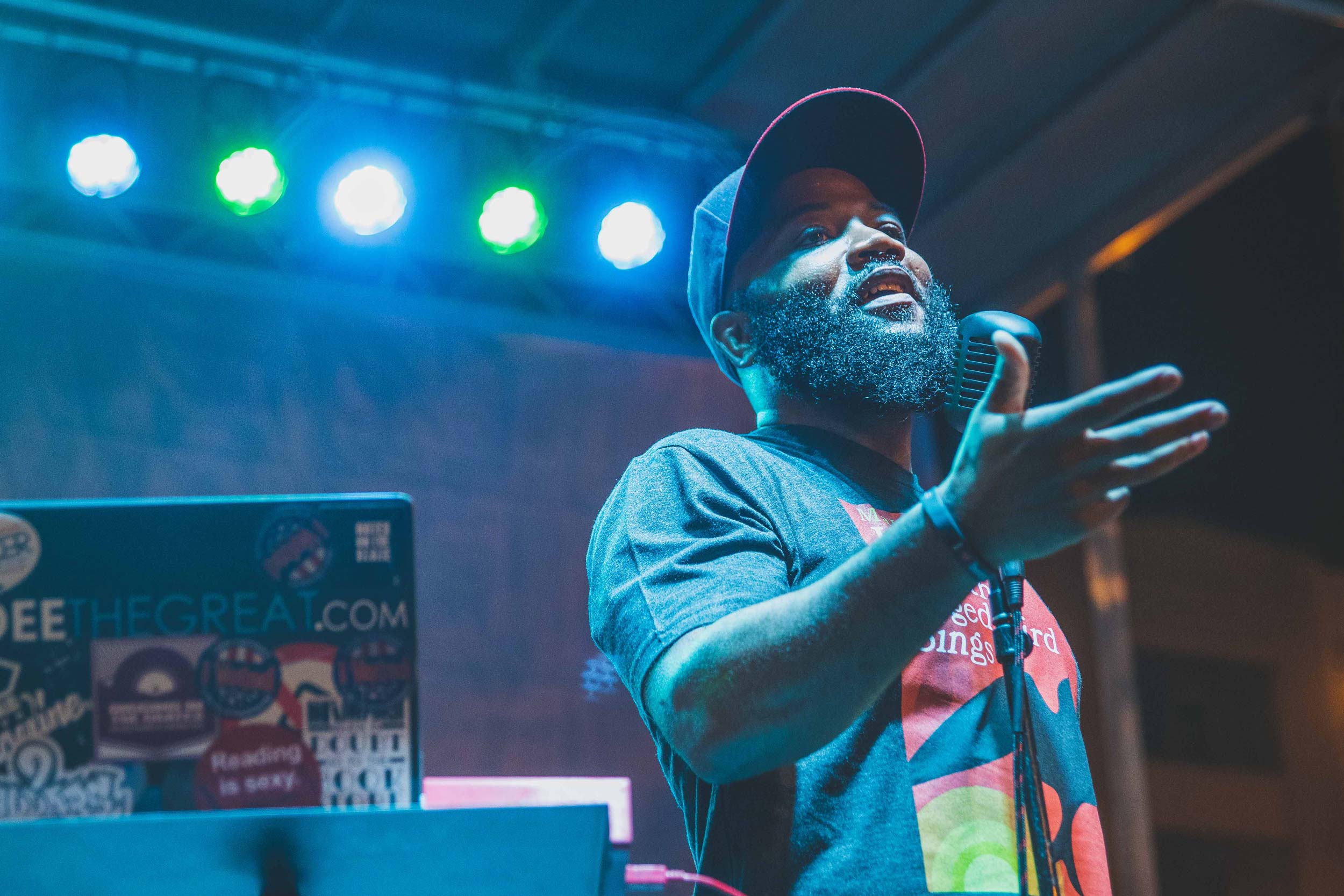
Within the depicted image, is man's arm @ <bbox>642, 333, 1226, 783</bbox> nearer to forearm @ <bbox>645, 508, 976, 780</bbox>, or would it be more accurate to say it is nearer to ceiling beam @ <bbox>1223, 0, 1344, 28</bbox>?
forearm @ <bbox>645, 508, 976, 780</bbox>

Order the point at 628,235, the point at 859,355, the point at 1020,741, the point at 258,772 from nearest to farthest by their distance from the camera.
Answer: the point at 258,772 < the point at 1020,741 < the point at 859,355 < the point at 628,235

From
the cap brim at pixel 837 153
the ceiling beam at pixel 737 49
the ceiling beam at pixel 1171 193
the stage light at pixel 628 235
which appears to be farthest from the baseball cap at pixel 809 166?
the ceiling beam at pixel 1171 193

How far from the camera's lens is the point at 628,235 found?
14.0ft

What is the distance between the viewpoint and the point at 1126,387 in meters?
1.02

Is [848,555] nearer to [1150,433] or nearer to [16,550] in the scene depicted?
[1150,433]

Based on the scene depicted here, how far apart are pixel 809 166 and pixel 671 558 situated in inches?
34.9

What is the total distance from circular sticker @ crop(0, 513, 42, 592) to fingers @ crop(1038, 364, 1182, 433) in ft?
2.47

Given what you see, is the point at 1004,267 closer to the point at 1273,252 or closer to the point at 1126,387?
the point at 1273,252

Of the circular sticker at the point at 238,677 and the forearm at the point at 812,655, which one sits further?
the forearm at the point at 812,655

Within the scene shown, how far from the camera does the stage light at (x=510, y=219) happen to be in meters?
4.09

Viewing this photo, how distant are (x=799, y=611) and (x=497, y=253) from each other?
10.2 ft

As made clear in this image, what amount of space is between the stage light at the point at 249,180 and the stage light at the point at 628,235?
99cm

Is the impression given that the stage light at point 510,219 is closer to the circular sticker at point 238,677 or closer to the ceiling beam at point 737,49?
the ceiling beam at point 737,49

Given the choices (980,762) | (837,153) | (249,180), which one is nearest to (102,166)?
(249,180)
